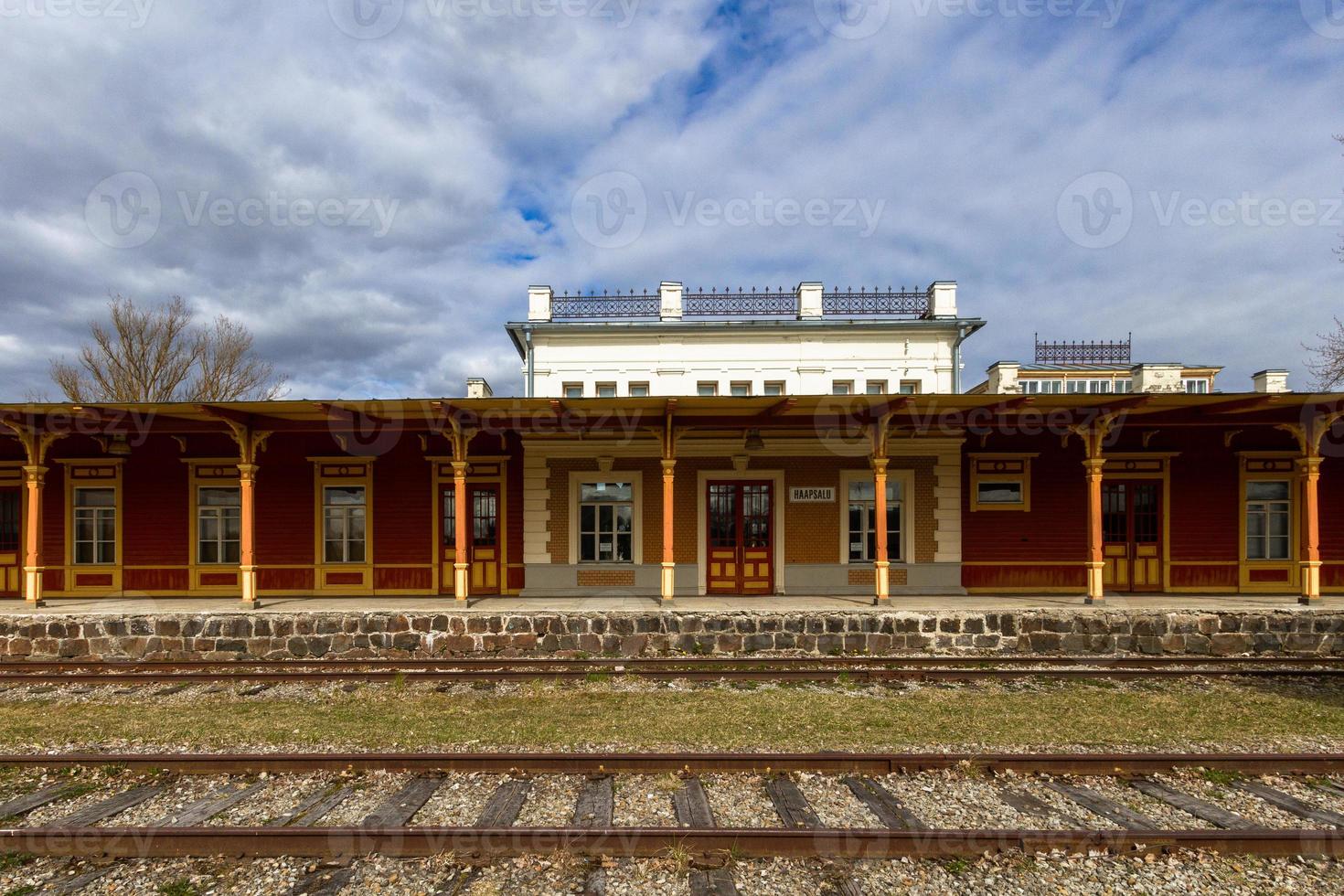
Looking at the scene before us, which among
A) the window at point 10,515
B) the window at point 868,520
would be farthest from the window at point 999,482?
the window at point 10,515

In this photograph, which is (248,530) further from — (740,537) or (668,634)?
(740,537)

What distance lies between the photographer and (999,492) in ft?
41.5

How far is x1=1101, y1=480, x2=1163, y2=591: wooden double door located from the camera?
1255cm

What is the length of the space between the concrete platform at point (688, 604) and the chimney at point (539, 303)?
330 inches

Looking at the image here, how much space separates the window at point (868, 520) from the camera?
41.1ft

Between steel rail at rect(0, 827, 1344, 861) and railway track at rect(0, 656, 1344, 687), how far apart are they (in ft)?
13.5

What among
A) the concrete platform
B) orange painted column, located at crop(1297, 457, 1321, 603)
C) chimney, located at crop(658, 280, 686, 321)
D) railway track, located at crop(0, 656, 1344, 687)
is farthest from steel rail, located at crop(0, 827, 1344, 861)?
chimney, located at crop(658, 280, 686, 321)

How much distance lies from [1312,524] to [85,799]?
1635 centimetres

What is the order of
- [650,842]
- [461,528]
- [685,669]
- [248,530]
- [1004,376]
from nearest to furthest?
[650,842] → [685,669] → [461,528] → [248,530] → [1004,376]

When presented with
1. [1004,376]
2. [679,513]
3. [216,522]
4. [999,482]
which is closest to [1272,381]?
[1004,376]

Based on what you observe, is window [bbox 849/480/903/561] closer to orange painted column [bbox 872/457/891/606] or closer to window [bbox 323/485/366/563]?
orange painted column [bbox 872/457/891/606]

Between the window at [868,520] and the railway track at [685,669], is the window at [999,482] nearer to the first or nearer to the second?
the window at [868,520]

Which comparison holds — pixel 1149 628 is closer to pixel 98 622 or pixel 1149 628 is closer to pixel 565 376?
pixel 565 376

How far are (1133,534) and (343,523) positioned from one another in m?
15.6
